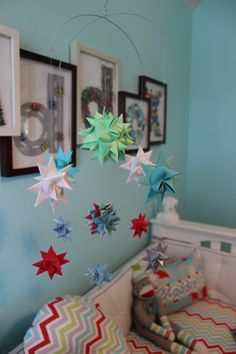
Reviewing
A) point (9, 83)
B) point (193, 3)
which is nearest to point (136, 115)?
point (9, 83)

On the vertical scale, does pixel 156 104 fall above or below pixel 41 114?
above

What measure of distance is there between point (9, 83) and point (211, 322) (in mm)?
1352

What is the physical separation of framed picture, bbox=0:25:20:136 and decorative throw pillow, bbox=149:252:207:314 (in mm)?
932

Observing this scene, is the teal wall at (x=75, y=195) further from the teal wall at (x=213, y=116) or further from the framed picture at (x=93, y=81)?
the teal wall at (x=213, y=116)

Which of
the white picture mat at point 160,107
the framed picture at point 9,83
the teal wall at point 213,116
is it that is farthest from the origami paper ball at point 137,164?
the teal wall at point 213,116

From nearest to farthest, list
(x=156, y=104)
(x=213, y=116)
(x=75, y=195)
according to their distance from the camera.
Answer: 1. (x=75, y=195)
2. (x=156, y=104)
3. (x=213, y=116)

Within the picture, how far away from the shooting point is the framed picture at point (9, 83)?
0.92 metres

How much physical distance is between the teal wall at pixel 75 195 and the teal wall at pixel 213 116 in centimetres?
24

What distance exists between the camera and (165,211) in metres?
1.93

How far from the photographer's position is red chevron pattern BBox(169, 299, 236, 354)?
4.48 ft

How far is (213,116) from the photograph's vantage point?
233 cm

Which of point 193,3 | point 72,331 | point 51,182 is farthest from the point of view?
point 193,3

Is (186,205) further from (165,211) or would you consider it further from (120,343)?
(120,343)

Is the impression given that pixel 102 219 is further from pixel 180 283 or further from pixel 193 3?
pixel 193 3
